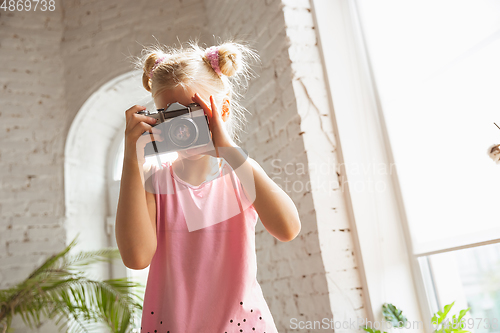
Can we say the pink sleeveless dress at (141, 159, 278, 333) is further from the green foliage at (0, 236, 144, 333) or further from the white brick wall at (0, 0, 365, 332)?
the green foliage at (0, 236, 144, 333)

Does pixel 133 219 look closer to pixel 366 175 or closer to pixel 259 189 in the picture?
pixel 259 189

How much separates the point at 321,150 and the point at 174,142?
31.4 inches

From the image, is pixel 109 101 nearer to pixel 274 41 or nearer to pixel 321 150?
pixel 274 41

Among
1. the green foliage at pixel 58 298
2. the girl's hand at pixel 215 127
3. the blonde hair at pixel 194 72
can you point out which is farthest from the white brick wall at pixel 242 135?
the girl's hand at pixel 215 127

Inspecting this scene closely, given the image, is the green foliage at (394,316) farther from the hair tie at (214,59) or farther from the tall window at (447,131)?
the hair tie at (214,59)

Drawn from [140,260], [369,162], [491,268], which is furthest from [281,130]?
[140,260]

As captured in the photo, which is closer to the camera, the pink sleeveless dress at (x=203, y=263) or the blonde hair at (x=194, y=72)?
the pink sleeveless dress at (x=203, y=263)

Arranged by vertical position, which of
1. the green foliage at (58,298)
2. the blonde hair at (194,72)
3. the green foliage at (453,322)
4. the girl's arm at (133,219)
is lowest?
the green foliage at (453,322)

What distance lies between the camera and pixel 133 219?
677 mm

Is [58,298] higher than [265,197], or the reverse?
[265,197]

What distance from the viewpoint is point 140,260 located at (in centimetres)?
68

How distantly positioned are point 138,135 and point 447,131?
36.3 inches

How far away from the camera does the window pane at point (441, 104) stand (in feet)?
3.53

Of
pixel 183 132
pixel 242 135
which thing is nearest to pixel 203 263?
pixel 183 132
